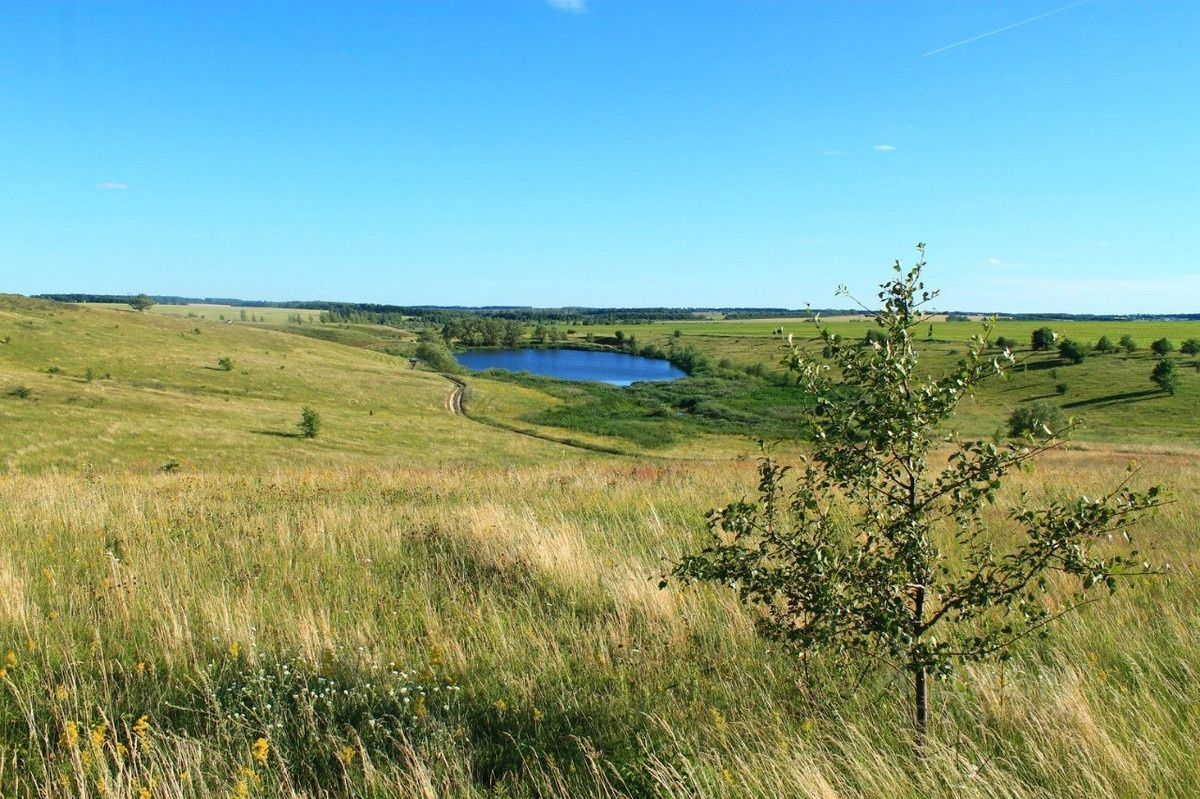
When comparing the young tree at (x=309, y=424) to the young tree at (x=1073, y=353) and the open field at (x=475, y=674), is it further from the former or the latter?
the young tree at (x=1073, y=353)

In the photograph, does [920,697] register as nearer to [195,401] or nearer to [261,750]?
[261,750]

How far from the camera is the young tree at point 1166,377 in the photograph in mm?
76562

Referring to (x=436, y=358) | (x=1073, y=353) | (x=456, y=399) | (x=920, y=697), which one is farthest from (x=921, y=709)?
(x=436, y=358)

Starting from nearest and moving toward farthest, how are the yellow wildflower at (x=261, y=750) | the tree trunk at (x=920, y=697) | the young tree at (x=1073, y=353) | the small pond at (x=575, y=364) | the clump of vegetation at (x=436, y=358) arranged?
the yellow wildflower at (x=261, y=750) → the tree trunk at (x=920, y=697) → the young tree at (x=1073, y=353) → the clump of vegetation at (x=436, y=358) → the small pond at (x=575, y=364)

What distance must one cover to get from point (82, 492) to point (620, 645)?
8.84 meters

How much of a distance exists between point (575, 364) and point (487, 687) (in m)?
158

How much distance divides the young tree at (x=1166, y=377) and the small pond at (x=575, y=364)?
221 ft

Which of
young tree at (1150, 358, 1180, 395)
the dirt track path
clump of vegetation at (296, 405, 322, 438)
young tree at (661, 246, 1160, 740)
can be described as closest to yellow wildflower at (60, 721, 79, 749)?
young tree at (661, 246, 1160, 740)

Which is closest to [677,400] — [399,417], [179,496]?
[399,417]

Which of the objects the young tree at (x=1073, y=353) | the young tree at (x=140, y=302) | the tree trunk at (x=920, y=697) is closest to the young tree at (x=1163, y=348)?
the young tree at (x=1073, y=353)

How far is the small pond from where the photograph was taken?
136 meters

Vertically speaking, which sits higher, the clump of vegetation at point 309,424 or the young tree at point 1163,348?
the young tree at point 1163,348

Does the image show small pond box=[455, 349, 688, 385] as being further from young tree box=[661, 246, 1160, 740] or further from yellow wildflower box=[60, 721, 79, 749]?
yellow wildflower box=[60, 721, 79, 749]

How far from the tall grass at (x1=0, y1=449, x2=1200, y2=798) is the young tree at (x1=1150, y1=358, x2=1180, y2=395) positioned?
298ft
